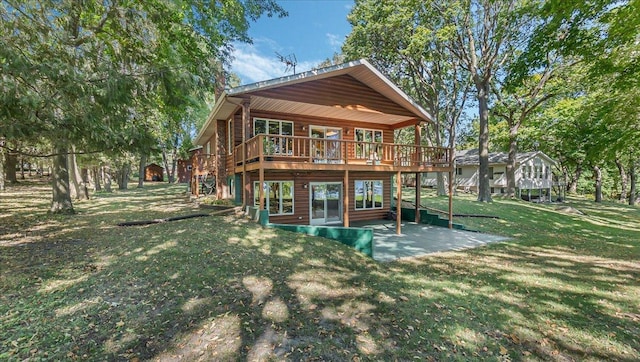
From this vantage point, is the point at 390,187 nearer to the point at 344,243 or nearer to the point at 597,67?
the point at 344,243

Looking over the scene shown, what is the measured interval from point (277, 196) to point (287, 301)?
7.40 metres

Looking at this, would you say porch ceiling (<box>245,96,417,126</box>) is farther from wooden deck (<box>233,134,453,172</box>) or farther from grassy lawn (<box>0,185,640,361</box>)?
grassy lawn (<box>0,185,640,361</box>)

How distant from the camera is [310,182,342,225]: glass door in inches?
491

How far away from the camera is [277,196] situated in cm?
1170

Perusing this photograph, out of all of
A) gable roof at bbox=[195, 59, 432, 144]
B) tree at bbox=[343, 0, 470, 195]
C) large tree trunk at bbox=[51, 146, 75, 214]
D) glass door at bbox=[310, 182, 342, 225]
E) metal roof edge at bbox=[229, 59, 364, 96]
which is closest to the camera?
metal roof edge at bbox=[229, 59, 364, 96]

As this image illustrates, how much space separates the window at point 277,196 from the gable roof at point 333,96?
315 centimetres

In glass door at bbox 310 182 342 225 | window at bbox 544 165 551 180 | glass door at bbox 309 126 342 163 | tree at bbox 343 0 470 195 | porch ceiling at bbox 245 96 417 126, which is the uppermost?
tree at bbox 343 0 470 195

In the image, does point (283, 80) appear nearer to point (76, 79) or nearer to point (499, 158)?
point (76, 79)

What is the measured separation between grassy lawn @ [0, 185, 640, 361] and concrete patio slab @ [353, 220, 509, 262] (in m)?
0.84

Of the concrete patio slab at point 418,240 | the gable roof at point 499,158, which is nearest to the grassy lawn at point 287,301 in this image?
the concrete patio slab at point 418,240

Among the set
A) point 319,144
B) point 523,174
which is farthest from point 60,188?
point 523,174

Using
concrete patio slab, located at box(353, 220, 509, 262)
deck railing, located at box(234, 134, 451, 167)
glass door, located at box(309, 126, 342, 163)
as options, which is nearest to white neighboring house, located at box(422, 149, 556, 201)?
deck railing, located at box(234, 134, 451, 167)

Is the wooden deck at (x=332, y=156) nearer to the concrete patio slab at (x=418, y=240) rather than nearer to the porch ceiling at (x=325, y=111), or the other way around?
the porch ceiling at (x=325, y=111)

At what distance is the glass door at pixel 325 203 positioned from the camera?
12.5m
